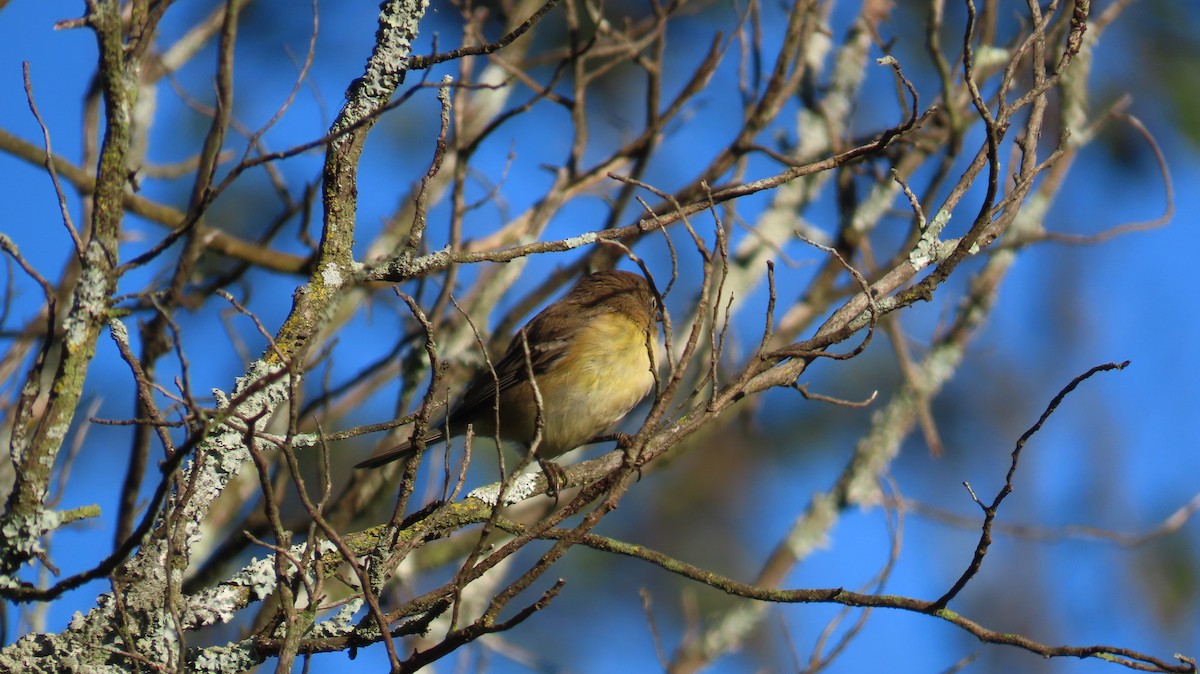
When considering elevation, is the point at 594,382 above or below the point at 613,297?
below

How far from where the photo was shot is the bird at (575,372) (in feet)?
16.1

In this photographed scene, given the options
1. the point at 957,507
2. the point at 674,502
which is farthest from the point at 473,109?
the point at 957,507

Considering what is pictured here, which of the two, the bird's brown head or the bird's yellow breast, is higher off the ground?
the bird's brown head

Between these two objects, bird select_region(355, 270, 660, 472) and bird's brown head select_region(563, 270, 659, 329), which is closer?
bird select_region(355, 270, 660, 472)

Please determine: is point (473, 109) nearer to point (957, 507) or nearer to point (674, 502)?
point (674, 502)

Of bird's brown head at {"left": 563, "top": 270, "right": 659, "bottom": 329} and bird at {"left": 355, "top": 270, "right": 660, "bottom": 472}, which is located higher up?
bird's brown head at {"left": 563, "top": 270, "right": 659, "bottom": 329}

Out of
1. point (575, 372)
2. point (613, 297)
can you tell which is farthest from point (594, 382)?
point (613, 297)

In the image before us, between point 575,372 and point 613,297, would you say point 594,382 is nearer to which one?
point 575,372

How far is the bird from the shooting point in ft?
16.1

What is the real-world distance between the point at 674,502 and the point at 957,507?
308 cm

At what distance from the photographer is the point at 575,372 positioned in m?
5.04

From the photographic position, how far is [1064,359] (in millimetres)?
13094

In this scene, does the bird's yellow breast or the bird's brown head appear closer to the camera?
the bird's yellow breast

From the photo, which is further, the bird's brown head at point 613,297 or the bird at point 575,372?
the bird's brown head at point 613,297
